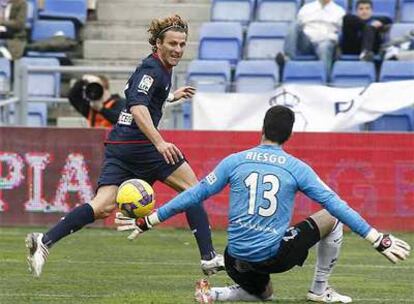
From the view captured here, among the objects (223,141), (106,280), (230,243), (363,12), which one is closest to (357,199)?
(223,141)

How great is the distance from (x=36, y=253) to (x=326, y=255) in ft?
7.65

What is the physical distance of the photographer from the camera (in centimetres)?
1709

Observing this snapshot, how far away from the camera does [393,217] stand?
16188mm

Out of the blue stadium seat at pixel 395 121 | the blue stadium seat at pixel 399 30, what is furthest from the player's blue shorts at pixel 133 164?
the blue stadium seat at pixel 399 30

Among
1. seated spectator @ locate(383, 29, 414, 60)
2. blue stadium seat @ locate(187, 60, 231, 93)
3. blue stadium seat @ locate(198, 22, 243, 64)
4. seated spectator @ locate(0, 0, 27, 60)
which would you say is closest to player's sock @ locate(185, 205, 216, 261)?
blue stadium seat @ locate(187, 60, 231, 93)

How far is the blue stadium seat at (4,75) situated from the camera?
17489mm

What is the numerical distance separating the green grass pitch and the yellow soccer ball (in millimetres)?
597

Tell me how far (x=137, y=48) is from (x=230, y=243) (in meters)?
13.0

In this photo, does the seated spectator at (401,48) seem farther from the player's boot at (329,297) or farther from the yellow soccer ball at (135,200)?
the player's boot at (329,297)

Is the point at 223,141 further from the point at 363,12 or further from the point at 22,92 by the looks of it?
the point at 363,12

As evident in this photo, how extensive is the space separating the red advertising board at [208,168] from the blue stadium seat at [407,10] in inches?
192

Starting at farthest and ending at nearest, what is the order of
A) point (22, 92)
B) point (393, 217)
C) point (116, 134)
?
point (22, 92) → point (393, 217) → point (116, 134)

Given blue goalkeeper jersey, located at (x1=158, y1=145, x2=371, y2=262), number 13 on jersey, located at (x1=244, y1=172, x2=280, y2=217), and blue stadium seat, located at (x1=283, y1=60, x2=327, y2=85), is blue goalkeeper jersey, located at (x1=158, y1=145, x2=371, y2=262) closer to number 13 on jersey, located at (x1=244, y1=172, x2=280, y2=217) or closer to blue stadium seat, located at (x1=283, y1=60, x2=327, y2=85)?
number 13 on jersey, located at (x1=244, y1=172, x2=280, y2=217)

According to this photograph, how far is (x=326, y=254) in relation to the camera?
9.14 meters
